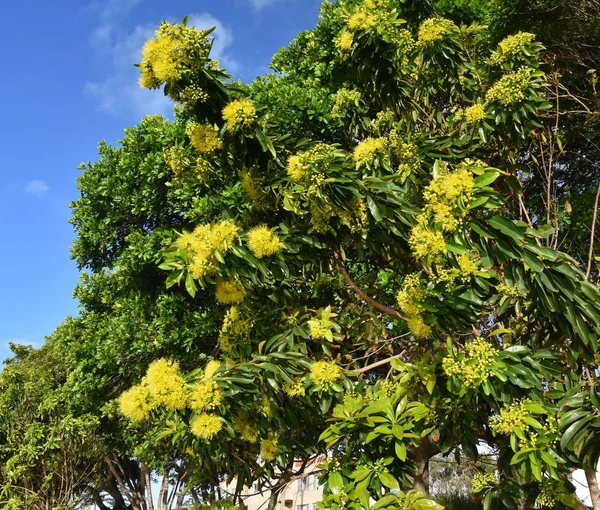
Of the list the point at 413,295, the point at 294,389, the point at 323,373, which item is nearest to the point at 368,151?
the point at 413,295

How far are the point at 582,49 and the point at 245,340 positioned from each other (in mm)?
5254

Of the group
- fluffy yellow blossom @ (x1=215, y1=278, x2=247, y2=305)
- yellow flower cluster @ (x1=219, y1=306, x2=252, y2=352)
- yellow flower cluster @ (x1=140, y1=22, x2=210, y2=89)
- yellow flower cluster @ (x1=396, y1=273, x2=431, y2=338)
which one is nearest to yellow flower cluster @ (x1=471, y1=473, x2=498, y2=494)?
yellow flower cluster @ (x1=396, y1=273, x2=431, y2=338)

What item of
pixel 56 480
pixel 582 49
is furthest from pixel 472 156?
pixel 56 480

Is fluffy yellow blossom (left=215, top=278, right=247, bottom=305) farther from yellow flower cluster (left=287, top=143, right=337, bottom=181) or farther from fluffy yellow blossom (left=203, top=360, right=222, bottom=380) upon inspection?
yellow flower cluster (left=287, top=143, right=337, bottom=181)

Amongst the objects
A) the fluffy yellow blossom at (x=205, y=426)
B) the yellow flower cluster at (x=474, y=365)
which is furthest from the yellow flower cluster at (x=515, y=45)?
the fluffy yellow blossom at (x=205, y=426)

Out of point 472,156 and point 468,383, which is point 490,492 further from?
point 472,156

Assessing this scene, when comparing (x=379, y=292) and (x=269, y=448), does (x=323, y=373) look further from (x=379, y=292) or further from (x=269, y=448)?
(x=379, y=292)

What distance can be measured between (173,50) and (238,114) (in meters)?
0.48

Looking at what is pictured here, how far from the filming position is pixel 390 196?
300cm

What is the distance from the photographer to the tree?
2607 millimetres

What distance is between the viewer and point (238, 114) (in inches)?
121

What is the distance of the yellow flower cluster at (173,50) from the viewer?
2.90 metres

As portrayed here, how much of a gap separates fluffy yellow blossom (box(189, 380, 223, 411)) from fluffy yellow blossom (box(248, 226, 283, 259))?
75cm

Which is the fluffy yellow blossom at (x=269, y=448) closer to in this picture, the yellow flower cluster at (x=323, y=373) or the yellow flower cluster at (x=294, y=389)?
the yellow flower cluster at (x=294, y=389)
